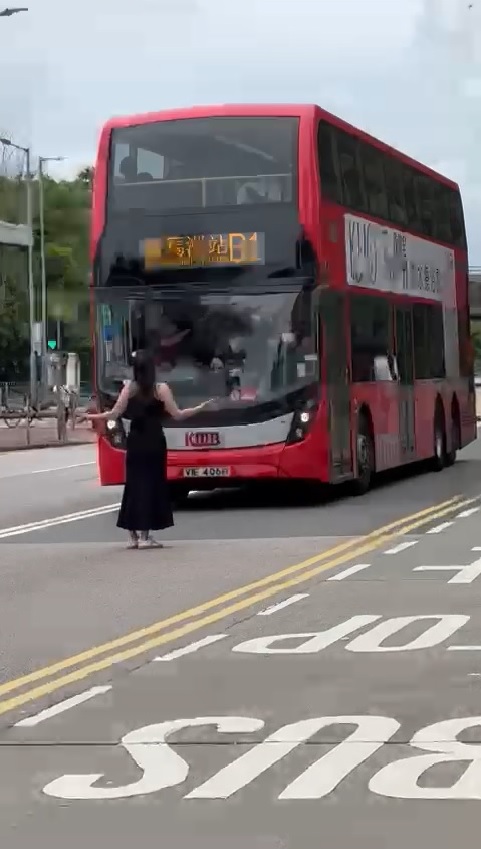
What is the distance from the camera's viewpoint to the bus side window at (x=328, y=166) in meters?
20.9

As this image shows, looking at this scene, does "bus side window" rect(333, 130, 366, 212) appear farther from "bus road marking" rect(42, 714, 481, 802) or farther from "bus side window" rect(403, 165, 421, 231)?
"bus road marking" rect(42, 714, 481, 802)

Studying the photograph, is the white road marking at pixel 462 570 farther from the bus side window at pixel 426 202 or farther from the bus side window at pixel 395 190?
the bus side window at pixel 426 202

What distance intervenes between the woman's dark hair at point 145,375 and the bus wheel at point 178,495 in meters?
5.84

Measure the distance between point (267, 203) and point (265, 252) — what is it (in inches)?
20.3

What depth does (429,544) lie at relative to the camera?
16312mm

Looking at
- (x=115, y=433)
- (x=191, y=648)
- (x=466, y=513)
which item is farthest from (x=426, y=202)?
(x=191, y=648)

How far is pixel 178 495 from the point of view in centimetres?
2414

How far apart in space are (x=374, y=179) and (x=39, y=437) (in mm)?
30236

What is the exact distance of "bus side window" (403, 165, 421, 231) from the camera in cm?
2595

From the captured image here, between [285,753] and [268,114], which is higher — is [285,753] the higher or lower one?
the lower one

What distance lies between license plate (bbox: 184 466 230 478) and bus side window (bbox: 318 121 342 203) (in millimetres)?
3108

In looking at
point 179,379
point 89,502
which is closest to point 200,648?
point 179,379

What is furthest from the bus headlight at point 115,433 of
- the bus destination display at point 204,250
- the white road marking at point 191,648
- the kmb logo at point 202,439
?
the white road marking at point 191,648

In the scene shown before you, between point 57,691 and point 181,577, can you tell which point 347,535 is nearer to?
point 181,577
